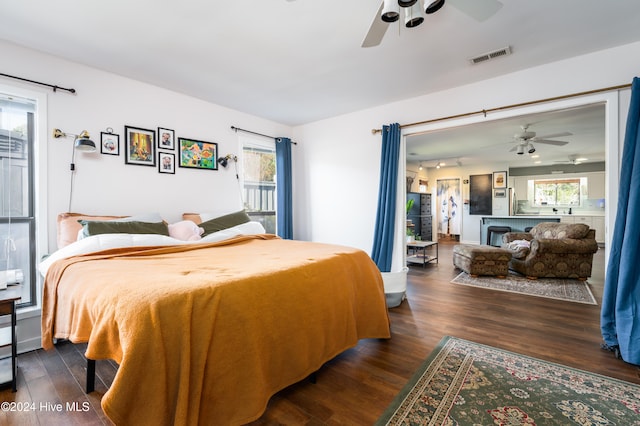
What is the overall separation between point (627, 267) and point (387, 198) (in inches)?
93.7

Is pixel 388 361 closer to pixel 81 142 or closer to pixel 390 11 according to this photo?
pixel 390 11

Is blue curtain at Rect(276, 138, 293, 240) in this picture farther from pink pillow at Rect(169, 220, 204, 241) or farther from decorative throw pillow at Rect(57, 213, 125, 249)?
decorative throw pillow at Rect(57, 213, 125, 249)

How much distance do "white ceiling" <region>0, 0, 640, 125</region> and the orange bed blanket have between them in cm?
181

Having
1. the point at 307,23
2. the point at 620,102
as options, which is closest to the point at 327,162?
the point at 307,23

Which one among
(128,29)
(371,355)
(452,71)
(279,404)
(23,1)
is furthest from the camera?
(452,71)

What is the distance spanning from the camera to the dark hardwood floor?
1.60 metres

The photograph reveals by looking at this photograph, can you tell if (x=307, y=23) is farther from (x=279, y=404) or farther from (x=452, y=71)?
(x=279, y=404)

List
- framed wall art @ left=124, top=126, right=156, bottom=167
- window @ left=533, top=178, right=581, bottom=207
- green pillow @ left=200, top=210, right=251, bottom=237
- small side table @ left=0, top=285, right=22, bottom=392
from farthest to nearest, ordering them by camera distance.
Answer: window @ left=533, top=178, right=581, bottom=207
green pillow @ left=200, top=210, right=251, bottom=237
framed wall art @ left=124, top=126, right=156, bottom=167
small side table @ left=0, top=285, right=22, bottom=392

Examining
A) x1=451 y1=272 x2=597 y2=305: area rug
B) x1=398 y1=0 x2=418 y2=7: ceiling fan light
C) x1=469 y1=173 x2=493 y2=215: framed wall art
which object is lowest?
x1=451 y1=272 x2=597 y2=305: area rug

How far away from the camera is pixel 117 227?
2539 mm

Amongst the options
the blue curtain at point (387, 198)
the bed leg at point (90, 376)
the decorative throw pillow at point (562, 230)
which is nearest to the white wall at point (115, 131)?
the bed leg at point (90, 376)

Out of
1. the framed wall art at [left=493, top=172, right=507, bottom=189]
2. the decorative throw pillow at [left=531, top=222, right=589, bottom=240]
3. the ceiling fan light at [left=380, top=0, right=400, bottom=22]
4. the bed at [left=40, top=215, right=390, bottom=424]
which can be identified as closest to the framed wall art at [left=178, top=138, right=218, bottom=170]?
the bed at [left=40, top=215, right=390, bottom=424]

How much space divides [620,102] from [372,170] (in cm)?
262

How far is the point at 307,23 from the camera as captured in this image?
7.55 ft
